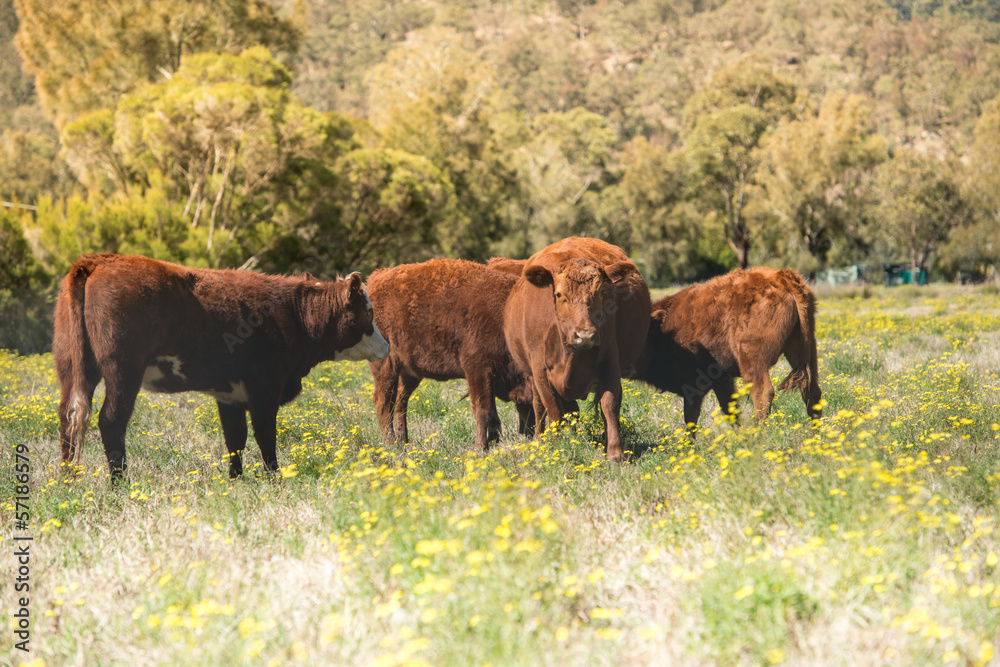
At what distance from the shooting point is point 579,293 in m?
6.20

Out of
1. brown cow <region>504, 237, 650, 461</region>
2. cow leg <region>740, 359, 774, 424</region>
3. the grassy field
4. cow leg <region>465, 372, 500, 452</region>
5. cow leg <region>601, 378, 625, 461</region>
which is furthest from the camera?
cow leg <region>465, 372, 500, 452</region>

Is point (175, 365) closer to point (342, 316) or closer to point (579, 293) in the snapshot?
point (342, 316)

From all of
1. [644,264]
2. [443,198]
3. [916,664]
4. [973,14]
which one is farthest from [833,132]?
[973,14]

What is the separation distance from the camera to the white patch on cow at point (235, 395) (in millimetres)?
6578

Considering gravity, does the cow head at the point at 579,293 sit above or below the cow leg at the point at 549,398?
above

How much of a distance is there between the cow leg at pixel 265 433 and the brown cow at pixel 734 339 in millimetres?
3616

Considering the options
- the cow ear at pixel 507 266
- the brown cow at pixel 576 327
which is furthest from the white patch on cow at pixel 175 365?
the cow ear at pixel 507 266

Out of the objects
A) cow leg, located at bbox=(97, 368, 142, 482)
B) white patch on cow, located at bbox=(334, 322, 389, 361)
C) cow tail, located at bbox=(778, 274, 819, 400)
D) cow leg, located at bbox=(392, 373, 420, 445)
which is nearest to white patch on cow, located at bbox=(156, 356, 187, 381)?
cow leg, located at bbox=(97, 368, 142, 482)

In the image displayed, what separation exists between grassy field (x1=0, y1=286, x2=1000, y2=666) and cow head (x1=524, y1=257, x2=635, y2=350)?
89 cm

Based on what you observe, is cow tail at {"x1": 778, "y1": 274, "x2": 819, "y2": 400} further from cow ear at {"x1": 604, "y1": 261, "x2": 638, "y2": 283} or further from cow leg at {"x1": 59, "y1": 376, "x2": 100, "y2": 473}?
cow leg at {"x1": 59, "y1": 376, "x2": 100, "y2": 473}

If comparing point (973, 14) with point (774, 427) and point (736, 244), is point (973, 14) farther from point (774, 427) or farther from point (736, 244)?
point (774, 427)

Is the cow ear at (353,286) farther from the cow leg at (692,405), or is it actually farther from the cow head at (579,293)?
the cow leg at (692,405)

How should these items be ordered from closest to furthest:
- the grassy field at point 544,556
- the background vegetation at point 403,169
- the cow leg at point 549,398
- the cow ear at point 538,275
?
the grassy field at point 544,556
the cow ear at point 538,275
the cow leg at point 549,398
the background vegetation at point 403,169

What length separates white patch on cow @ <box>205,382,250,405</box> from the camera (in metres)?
6.58
